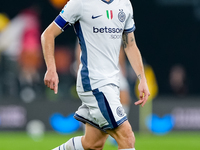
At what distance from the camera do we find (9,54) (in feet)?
53.6

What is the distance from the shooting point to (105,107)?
5.42 metres

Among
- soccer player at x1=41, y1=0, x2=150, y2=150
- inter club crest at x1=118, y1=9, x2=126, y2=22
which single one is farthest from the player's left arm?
inter club crest at x1=118, y1=9, x2=126, y2=22

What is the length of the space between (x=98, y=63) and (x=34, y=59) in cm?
1138

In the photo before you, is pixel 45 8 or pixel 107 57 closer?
pixel 107 57

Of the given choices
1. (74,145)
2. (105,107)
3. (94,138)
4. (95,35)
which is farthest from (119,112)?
(95,35)

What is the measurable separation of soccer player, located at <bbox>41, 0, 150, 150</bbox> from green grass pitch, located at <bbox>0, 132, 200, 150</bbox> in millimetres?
3899

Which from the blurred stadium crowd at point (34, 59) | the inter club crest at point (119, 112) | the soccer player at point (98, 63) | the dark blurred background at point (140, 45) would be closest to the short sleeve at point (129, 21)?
the soccer player at point (98, 63)

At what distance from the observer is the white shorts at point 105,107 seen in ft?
17.7

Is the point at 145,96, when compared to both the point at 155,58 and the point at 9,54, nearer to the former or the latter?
the point at 9,54

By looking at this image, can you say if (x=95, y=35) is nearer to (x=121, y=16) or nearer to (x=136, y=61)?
(x=121, y=16)

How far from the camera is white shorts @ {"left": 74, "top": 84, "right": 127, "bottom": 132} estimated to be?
17.7 feet

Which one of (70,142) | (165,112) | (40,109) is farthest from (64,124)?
(70,142)

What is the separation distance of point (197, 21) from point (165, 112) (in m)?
6.48

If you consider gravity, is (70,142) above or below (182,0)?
above
